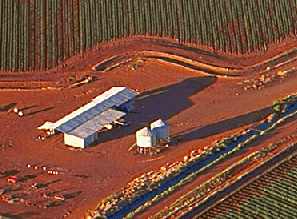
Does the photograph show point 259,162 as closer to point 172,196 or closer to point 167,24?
point 172,196

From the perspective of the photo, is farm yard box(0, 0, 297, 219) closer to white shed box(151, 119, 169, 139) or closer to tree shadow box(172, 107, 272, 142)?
tree shadow box(172, 107, 272, 142)

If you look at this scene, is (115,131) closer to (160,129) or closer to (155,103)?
(160,129)

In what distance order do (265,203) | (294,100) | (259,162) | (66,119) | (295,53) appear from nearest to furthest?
(265,203) < (259,162) < (66,119) < (294,100) < (295,53)

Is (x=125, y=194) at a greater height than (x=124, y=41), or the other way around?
(x=124, y=41)

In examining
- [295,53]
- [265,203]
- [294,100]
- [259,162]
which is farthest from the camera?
[295,53]

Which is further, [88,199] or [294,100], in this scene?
[294,100]

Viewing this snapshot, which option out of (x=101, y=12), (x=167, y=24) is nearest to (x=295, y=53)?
(x=167, y=24)

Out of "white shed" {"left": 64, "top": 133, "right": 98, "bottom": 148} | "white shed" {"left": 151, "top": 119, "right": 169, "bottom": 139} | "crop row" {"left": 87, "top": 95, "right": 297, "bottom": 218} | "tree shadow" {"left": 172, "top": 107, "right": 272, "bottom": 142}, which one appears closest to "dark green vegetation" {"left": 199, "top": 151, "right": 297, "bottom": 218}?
"crop row" {"left": 87, "top": 95, "right": 297, "bottom": 218}
